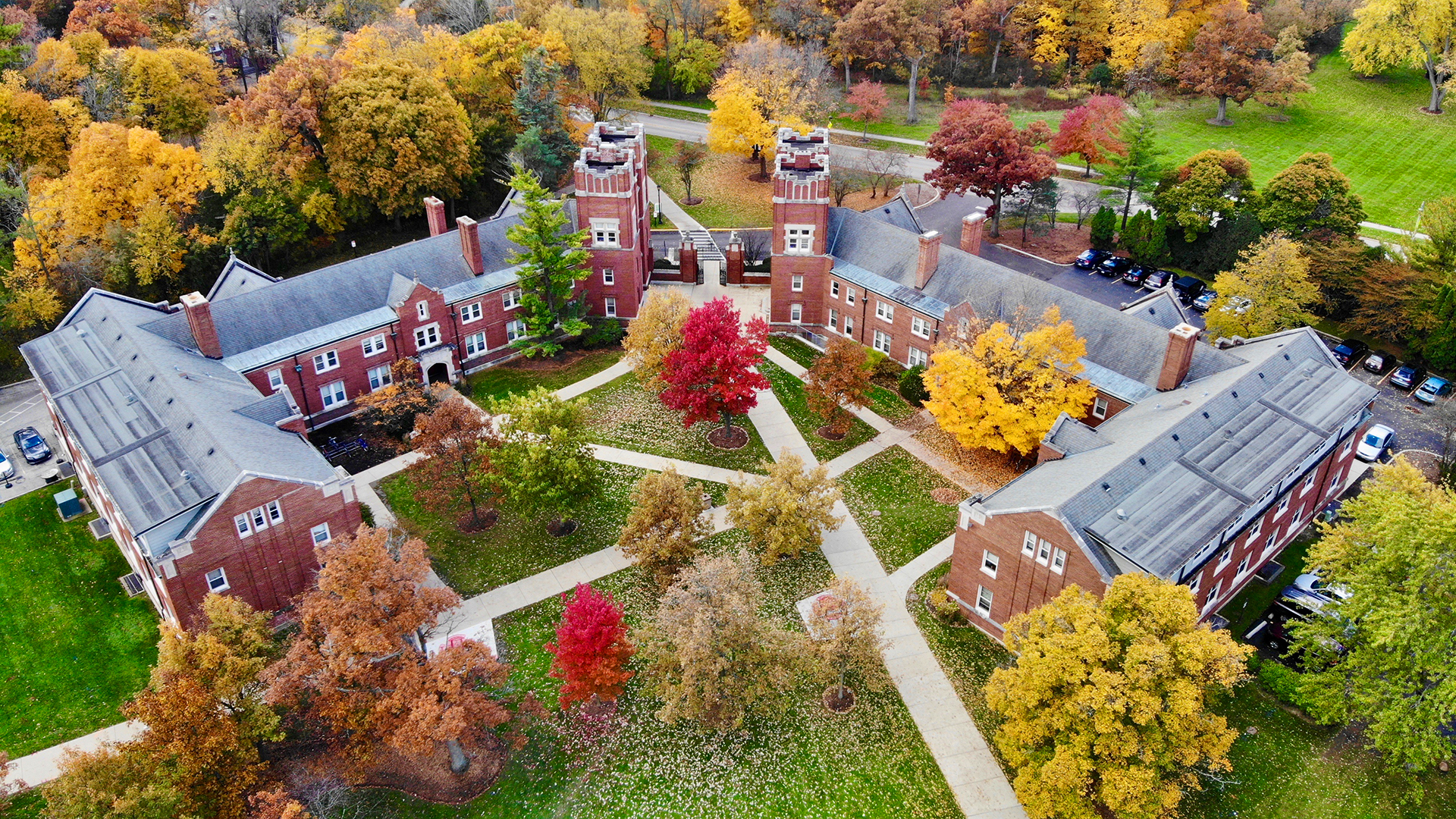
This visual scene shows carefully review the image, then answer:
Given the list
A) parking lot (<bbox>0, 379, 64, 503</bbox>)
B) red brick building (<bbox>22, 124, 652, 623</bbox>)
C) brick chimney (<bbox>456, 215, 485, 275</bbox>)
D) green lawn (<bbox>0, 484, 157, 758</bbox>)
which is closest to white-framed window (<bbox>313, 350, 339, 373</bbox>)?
red brick building (<bbox>22, 124, 652, 623</bbox>)

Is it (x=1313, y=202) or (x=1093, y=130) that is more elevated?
(x=1093, y=130)

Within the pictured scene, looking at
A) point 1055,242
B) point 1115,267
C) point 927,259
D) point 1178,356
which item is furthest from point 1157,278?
point 1178,356

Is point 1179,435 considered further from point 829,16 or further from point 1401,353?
point 829,16

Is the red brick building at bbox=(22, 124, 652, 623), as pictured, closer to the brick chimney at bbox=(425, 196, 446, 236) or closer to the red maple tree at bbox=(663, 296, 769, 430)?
the brick chimney at bbox=(425, 196, 446, 236)

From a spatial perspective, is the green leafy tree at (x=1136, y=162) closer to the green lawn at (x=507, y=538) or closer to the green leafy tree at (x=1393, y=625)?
the green leafy tree at (x=1393, y=625)

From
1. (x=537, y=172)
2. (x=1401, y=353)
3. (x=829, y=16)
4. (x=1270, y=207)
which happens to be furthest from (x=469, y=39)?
(x=1401, y=353)

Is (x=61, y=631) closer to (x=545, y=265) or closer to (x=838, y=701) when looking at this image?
(x=545, y=265)
